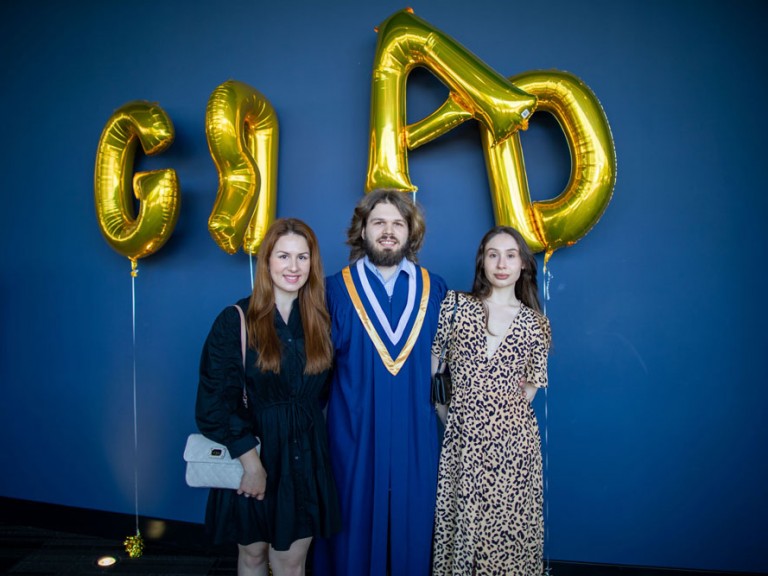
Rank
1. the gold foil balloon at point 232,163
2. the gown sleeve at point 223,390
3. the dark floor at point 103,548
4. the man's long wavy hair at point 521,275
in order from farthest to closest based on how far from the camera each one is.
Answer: the dark floor at point 103,548, the gold foil balloon at point 232,163, the man's long wavy hair at point 521,275, the gown sleeve at point 223,390

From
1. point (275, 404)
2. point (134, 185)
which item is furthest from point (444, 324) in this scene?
point (134, 185)

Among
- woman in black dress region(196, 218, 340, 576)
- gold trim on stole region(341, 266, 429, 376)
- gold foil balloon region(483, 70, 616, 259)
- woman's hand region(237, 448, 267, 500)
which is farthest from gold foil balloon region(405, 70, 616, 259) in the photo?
woman's hand region(237, 448, 267, 500)

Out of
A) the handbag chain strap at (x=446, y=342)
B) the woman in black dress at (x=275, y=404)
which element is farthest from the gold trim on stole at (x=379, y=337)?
the woman in black dress at (x=275, y=404)

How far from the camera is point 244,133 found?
2520mm

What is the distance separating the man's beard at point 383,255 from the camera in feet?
6.79

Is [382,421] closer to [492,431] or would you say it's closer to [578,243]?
[492,431]

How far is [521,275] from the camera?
2174mm

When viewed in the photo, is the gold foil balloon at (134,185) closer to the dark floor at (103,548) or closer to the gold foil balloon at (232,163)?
the gold foil balloon at (232,163)

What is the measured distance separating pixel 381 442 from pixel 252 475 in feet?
1.71

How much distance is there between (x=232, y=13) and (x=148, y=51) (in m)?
0.57

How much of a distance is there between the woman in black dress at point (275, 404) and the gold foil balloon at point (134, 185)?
0.99 metres

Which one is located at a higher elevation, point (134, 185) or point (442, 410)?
point (134, 185)

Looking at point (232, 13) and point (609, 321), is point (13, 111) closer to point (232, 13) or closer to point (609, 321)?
point (232, 13)

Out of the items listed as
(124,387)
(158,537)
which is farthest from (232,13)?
(158,537)
